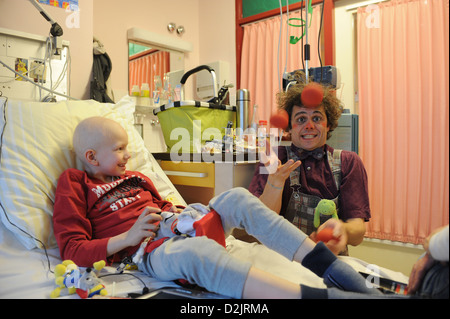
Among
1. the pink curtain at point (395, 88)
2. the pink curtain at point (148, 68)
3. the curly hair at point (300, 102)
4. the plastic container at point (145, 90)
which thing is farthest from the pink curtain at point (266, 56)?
the curly hair at point (300, 102)

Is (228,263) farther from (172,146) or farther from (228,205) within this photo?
(172,146)

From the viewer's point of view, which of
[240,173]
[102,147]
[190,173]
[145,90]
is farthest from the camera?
[145,90]

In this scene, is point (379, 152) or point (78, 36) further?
point (379, 152)

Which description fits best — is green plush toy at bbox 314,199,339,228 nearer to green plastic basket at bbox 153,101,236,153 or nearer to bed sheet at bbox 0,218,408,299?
bed sheet at bbox 0,218,408,299

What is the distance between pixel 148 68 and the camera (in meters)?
2.96

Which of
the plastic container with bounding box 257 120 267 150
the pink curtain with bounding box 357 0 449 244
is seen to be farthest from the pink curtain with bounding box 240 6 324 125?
the plastic container with bounding box 257 120 267 150

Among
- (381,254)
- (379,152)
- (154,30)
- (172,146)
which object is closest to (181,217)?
(381,254)

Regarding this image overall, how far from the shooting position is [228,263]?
715 mm

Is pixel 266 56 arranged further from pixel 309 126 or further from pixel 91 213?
pixel 91 213

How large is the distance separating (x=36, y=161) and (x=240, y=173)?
2.39ft

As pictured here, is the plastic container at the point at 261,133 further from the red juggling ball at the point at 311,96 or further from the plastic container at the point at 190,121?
the red juggling ball at the point at 311,96

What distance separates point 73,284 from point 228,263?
1.23ft

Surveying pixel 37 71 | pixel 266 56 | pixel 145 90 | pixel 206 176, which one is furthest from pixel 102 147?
pixel 266 56

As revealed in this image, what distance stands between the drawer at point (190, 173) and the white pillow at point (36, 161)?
0.14 m
